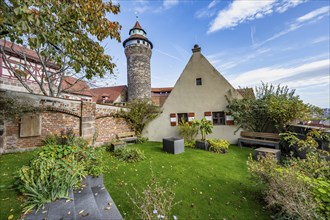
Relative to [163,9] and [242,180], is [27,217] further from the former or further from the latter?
[163,9]

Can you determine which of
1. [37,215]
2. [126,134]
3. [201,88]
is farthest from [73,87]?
[37,215]

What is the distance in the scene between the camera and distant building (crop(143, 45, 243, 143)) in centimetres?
838

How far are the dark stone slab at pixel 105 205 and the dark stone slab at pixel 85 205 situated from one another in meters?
0.17

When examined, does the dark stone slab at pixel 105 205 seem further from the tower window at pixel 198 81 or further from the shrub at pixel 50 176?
the tower window at pixel 198 81

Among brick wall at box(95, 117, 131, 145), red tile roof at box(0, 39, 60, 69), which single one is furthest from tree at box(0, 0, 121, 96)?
red tile roof at box(0, 39, 60, 69)

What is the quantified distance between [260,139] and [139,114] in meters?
7.65

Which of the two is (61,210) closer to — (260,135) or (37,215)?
(37,215)

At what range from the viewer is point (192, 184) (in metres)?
3.80

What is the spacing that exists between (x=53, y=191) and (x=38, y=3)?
3695mm

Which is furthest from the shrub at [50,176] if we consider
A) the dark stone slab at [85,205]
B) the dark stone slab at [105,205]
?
the dark stone slab at [105,205]

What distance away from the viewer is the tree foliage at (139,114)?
9.67 meters

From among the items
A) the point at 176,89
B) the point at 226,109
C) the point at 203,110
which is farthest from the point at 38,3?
the point at 226,109

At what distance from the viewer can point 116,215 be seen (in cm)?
206

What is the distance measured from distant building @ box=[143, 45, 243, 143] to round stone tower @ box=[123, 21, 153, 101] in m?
8.90
